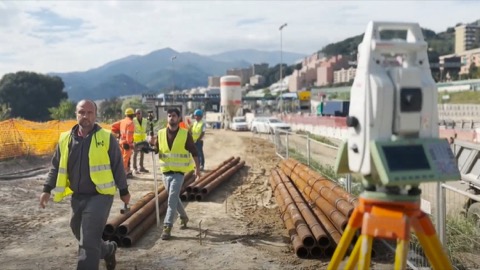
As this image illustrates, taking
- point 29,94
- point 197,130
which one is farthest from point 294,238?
point 29,94

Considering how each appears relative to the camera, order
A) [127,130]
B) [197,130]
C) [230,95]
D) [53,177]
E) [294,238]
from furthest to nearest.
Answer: [230,95]
[197,130]
[127,130]
[294,238]
[53,177]

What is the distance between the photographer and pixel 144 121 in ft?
43.4

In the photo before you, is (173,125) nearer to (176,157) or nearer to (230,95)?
(176,157)

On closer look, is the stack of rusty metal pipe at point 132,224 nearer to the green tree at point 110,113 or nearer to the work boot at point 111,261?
the work boot at point 111,261

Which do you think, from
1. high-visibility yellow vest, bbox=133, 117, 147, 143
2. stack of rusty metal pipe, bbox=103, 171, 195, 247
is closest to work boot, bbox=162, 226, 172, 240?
stack of rusty metal pipe, bbox=103, 171, 195, 247

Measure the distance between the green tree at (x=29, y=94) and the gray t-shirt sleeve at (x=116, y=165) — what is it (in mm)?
94480

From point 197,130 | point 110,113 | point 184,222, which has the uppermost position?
point 197,130

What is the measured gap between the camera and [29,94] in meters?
93.0

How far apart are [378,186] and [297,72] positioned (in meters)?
191

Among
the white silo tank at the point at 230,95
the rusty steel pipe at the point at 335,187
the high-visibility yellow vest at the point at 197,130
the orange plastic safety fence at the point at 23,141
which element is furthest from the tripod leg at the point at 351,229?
the white silo tank at the point at 230,95

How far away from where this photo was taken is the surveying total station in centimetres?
304

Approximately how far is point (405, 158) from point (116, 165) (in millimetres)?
3103

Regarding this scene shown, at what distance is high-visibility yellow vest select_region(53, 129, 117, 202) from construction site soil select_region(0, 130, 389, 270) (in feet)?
4.69

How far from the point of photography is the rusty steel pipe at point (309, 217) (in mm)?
6090
